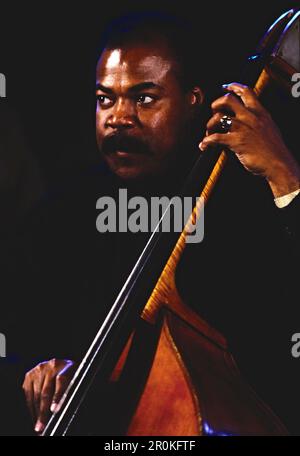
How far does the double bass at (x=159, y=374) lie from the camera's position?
116 cm

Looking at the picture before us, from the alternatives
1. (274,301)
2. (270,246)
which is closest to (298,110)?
(270,246)

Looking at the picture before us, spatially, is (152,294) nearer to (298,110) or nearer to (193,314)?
(193,314)

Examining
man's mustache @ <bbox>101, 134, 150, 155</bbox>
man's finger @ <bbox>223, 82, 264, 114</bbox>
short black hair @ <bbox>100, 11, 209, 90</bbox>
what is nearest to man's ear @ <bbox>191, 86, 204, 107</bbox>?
short black hair @ <bbox>100, 11, 209, 90</bbox>

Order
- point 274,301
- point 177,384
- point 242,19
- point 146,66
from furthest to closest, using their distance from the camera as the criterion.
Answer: point 242,19 → point 146,66 → point 274,301 → point 177,384

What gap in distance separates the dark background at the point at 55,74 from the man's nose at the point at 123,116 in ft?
1.86

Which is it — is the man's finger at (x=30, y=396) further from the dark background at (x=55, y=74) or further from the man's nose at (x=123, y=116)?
the dark background at (x=55, y=74)

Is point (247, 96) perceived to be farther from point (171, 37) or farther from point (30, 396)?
point (30, 396)

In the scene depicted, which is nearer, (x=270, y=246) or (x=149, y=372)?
(x=149, y=372)

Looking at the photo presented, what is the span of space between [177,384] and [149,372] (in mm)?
70

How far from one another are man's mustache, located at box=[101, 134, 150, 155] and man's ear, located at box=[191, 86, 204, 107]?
228mm

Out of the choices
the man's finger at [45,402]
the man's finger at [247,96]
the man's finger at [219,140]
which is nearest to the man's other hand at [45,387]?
the man's finger at [45,402]

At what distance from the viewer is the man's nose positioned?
5.76 ft

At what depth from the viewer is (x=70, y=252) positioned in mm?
1969

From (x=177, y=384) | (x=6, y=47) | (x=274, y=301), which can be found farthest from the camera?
(x=6, y=47)
